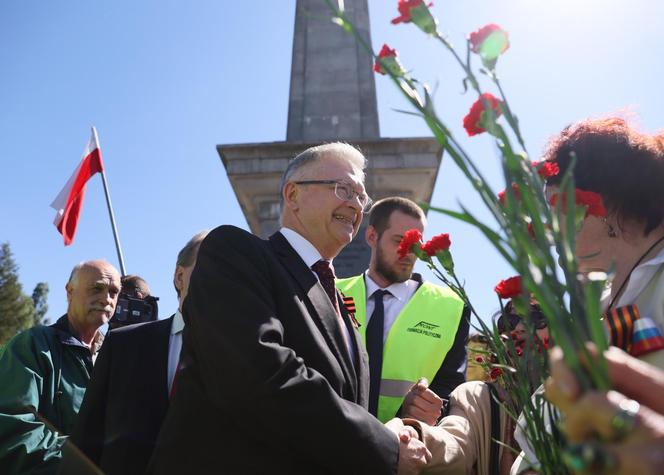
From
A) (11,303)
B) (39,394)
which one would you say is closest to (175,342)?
(39,394)

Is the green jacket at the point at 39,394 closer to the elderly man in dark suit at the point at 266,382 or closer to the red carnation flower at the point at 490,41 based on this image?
the elderly man in dark suit at the point at 266,382

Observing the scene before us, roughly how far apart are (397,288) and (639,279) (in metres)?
2.15

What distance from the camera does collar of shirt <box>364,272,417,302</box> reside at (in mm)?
3389

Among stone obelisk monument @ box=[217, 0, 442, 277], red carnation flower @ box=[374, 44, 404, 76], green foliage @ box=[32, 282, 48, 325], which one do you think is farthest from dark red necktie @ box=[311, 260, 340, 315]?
green foliage @ box=[32, 282, 48, 325]

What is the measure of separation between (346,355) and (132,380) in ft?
2.79

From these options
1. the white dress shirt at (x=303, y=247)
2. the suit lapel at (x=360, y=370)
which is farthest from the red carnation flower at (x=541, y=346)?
the white dress shirt at (x=303, y=247)

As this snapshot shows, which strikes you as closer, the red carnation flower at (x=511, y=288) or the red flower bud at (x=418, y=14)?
the red flower bud at (x=418, y=14)

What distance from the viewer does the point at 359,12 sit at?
6.28 m

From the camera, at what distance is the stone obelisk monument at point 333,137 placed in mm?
5043

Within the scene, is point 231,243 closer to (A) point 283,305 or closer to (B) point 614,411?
(A) point 283,305

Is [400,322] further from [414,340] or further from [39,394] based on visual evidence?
[39,394]

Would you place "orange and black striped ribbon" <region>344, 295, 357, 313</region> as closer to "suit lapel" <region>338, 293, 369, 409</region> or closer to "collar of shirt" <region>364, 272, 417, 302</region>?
"suit lapel" <region>338, 293, 369, 409</region>

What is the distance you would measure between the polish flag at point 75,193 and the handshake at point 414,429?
5185 millimetres

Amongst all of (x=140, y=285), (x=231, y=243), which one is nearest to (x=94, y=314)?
(x=140, y=285)
